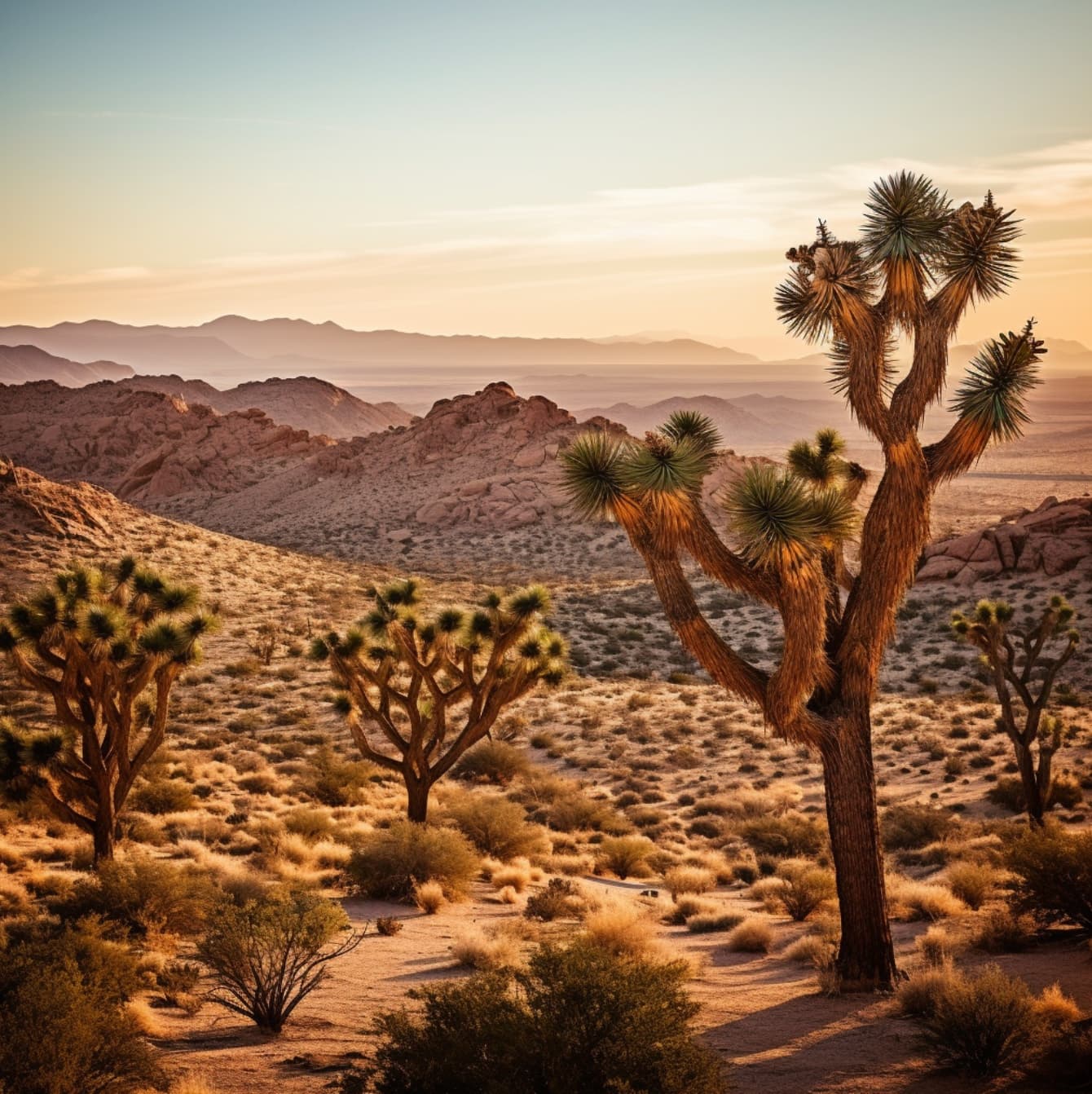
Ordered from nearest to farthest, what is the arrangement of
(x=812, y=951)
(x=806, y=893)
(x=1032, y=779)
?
(x=812, y=951) < (x=806, y=893) < (x=1032, y=779)

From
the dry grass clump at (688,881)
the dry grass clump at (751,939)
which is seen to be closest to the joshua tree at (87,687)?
the dry grass clump at (688,881)

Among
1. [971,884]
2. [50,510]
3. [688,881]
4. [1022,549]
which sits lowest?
[688,881]

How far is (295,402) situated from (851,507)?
131 metres

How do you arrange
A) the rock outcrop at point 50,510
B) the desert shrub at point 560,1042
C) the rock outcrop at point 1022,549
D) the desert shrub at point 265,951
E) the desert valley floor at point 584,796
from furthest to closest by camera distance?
1. the rock outcrop at point 1022,549
2. the rock outcrop at point 50,510
3. the desert valley floor at point 584,796
4. the desert shrub at point 265,951
5. the desert shrub at point 560,1042

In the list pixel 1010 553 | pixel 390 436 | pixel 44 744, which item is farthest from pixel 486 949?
pixel 390 436

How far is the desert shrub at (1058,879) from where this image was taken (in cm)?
952

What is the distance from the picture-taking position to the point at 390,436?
7819 centimetres

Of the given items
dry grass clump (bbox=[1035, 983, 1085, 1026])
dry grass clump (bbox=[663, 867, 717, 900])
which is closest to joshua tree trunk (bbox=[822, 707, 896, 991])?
dry grass clump (bbox=[1035, 983, 1085, 1026])

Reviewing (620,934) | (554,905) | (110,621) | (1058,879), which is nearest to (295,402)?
(110,621)

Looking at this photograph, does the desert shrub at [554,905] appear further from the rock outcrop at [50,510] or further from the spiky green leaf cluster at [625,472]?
the rock outcrop at [50,510]

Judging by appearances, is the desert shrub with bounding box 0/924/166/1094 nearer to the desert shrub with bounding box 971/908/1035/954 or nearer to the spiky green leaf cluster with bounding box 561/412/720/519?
the spiky green leaf cluster with bounding box 561/412/720/519

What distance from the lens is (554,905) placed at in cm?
1158

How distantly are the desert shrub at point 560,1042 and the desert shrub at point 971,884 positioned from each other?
715 centimetres

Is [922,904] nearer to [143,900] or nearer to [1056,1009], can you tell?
[1056,1009]
